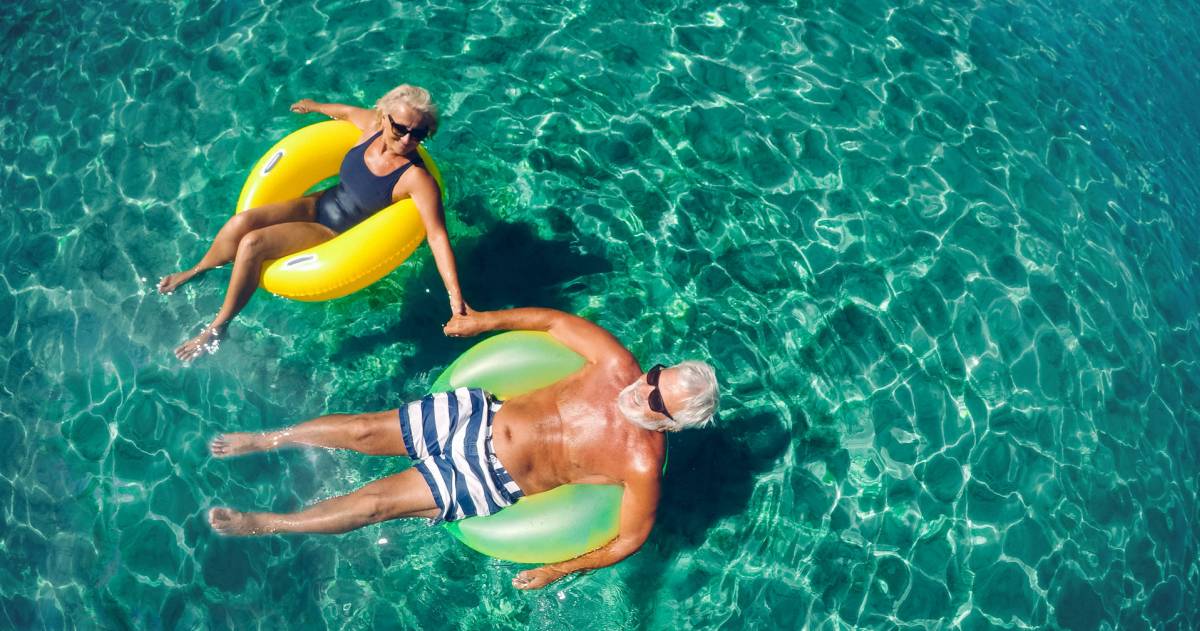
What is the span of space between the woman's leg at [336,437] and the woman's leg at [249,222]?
107cm

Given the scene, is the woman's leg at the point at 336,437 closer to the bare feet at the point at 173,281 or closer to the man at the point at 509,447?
the man at the point at 509,447

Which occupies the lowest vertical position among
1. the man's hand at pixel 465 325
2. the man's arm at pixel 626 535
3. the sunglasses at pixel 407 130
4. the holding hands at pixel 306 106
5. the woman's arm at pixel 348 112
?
the man's arm at pixel 626 535

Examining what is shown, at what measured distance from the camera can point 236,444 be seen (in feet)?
14.9

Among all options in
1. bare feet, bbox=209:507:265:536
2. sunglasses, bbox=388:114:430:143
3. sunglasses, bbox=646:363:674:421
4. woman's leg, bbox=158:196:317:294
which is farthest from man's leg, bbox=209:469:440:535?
sunglasses, bbox=388:114:430:143

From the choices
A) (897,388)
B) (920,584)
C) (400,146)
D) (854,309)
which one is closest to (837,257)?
(854,309)

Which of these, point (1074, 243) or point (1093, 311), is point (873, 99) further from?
point (1093, 311)

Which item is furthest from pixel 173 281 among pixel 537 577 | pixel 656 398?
pixel 656 398

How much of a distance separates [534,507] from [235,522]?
62.6 inches

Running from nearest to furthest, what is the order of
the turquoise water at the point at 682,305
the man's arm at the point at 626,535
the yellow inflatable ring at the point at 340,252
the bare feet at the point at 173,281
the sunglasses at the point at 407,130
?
the man's arm at the point at 626,535
the sunglasses at the point at 407,130
the yellow inflatable ring at the point at 340,252
the turquoise water at the point at 682,305
the bare feet at the point at 173,281

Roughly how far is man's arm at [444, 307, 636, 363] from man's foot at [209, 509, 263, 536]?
1.47 meters

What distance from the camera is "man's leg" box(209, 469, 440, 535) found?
13.9 feet

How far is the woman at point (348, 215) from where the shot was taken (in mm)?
4629

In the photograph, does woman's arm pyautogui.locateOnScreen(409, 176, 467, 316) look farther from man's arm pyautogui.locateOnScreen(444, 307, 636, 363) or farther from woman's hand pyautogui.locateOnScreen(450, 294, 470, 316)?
man's arm pyautogui.locateOnScreen(444, 307, 636, 363)

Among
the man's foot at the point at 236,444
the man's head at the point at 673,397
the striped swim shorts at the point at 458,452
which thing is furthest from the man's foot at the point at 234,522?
the man's head at the point at 673,397
